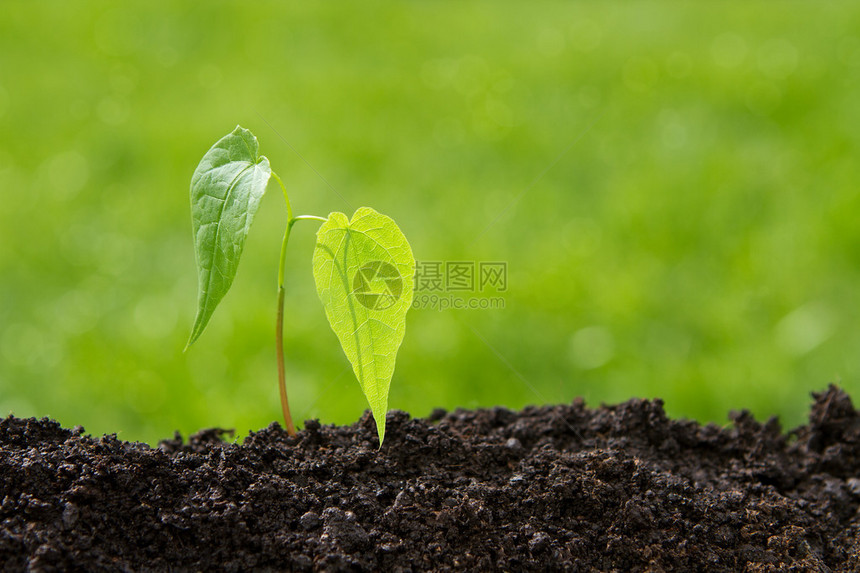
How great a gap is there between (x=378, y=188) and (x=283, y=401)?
9.41ft

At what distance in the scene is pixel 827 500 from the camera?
6.49ft

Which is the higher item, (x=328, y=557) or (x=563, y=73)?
(x=563, y=73)

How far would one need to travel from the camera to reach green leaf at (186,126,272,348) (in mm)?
1521

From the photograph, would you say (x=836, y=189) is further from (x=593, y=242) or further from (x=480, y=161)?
(x=480, y=161)

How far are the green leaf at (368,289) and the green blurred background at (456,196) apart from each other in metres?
1.61

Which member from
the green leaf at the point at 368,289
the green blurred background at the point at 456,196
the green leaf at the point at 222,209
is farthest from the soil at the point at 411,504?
the green blurred background at the point at 456,196

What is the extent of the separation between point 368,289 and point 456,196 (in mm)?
3038

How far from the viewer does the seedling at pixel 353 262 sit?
160 centimetres

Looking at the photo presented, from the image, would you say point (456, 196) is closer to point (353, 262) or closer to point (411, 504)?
point (353, 262)

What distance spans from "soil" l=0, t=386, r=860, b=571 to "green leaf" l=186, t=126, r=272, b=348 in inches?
14.5

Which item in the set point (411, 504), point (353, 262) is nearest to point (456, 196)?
point (353, 262)

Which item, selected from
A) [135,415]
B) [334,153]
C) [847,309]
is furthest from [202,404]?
[847,309]

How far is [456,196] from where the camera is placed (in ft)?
15.2

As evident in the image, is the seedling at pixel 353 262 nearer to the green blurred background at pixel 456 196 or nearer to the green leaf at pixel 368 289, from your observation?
the green leaf at pixel 368 289
